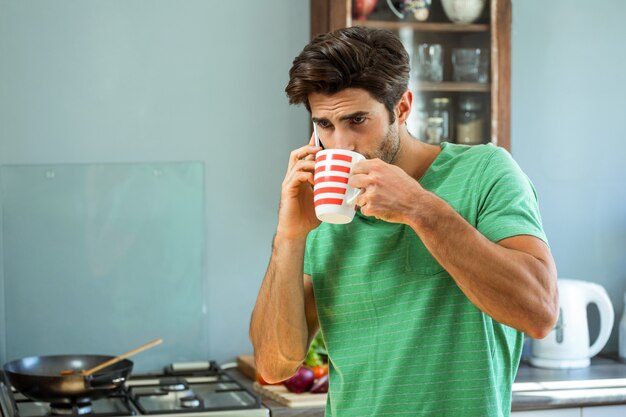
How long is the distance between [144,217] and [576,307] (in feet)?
4.49

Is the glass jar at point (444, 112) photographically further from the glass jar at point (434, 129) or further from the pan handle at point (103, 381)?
the pan handle at point (103, 381)

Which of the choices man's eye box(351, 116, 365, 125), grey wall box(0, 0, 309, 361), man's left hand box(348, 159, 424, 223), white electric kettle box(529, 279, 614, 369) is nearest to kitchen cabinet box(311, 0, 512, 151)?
grey wall box(0, 0, 309, 361)

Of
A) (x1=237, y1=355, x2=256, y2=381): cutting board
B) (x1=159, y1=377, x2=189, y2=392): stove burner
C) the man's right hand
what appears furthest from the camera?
(x1=237, y1=355, x2=256, y2=381): cutting board

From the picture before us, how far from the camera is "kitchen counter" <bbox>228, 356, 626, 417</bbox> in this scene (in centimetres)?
247

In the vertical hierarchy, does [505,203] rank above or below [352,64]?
below

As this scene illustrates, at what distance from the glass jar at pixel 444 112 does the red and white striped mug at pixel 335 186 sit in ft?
Answer: 4.98

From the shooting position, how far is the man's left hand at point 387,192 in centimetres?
129

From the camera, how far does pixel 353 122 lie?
145cm

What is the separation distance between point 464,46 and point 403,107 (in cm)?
140

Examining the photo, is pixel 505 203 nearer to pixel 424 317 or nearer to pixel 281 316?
pixel 424 317

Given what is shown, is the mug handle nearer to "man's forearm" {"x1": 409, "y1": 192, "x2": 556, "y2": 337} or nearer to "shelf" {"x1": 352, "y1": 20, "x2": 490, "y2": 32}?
"man's forearm" {"x1": 409, "y1": 192, "x2": 556, "y2": 337}

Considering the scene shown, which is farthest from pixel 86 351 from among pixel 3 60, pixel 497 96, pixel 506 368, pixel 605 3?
pixel 605 3

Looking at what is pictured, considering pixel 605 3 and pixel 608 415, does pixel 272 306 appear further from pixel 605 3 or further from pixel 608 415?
pixel 605 3

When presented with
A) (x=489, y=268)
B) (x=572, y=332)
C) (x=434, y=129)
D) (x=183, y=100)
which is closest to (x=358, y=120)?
(x=489, y=268)
